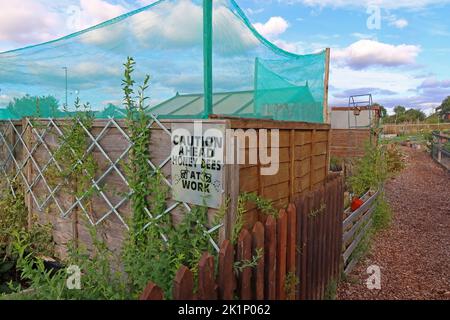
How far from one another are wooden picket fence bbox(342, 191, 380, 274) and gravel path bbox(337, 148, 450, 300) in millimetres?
131

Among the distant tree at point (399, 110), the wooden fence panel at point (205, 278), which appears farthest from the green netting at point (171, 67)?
the distant tree at point (399, 110)

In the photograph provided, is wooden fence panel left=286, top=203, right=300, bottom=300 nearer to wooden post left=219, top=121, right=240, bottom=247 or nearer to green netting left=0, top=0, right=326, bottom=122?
wooden post left=219, top=121, right=240, bottom=247

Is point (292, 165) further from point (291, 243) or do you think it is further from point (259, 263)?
point (259, 263)

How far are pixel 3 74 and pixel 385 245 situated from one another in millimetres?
5665

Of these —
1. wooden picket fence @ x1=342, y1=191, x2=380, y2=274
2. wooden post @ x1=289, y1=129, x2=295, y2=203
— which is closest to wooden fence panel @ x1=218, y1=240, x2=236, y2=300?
wooden post @ x1=289, y1=129, x2=295, y2=203

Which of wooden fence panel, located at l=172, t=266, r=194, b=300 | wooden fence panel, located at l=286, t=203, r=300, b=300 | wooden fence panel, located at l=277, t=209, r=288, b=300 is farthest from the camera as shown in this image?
wooden fence panel, located at l=286, t=203, r=300, b=300

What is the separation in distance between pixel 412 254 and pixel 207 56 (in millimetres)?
3713

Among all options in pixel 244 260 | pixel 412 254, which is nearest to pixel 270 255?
pixel 244 260

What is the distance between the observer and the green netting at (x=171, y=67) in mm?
2590

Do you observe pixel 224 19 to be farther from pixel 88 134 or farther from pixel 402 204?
pixel 402 204

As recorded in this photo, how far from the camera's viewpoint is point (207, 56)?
2.42m

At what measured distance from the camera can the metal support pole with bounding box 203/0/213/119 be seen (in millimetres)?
2389

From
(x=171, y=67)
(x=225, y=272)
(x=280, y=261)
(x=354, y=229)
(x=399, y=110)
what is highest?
(x=399, y=110)
